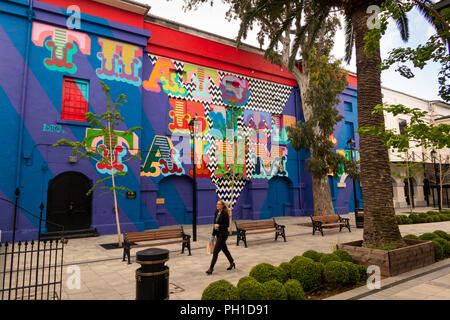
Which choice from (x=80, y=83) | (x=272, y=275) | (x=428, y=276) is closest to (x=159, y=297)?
(x=272, y=275)

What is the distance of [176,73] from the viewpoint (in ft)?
54.8


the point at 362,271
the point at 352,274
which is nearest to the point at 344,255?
the point at 362,271

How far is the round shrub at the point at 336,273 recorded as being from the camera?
218 inches

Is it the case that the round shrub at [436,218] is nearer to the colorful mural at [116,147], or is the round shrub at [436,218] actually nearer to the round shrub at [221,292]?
the round shrub at [221,292]

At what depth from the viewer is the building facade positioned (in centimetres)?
1203

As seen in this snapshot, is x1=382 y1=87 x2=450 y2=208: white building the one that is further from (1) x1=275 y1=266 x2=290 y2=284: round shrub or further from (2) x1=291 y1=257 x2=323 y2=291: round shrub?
(1) x1=275 y1=266 x2=290 y2=284: round shrub

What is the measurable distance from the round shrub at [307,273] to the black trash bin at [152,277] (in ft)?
8.41

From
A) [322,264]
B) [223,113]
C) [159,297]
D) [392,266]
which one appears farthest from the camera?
[223,113]

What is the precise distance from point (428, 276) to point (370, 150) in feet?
10.6

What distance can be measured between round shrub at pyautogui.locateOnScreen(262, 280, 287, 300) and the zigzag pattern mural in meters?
10.0

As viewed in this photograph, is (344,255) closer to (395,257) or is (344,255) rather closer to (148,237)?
(395,257)

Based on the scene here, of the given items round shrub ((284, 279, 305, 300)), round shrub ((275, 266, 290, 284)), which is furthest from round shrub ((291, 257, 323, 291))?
round shrub ((284, 279, 305, 300))
